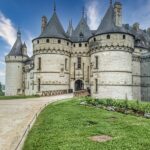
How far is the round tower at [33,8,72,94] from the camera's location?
3719 centimetres

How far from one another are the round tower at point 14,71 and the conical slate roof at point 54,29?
15.5 meters

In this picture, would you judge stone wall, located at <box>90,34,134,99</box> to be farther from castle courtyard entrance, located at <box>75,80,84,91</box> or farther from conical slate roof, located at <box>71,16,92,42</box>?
conical slate roof, located at <box>71,16,92,42</box>

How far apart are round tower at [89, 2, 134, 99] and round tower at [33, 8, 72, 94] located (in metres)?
5.61

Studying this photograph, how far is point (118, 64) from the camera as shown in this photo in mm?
33812

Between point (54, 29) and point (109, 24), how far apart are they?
373 inches

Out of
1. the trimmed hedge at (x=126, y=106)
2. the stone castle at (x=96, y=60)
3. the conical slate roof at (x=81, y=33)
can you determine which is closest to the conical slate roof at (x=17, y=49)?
the stone castle at (x=96, y=60)

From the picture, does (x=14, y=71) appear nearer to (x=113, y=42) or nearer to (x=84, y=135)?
(x=113, y=42)

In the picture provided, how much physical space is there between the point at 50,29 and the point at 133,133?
102 ft

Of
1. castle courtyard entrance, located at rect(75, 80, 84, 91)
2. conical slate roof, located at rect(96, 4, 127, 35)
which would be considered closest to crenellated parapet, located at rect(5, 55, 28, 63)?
castle courtyard entrance, located at rect(75, 80, 84, 91)

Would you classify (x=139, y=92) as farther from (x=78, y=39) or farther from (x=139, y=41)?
(x=78, y=39)

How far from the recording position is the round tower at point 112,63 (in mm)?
33594

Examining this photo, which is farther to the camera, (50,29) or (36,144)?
(50,29)

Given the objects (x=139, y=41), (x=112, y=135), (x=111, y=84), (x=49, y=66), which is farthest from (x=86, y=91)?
(x=112, y=135)

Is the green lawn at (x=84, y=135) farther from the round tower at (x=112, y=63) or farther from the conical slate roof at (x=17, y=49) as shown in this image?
the conical slate roof at (x=17, y=49)
